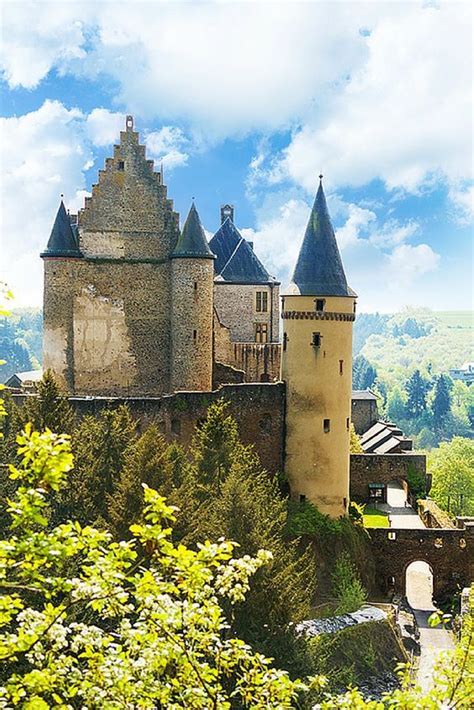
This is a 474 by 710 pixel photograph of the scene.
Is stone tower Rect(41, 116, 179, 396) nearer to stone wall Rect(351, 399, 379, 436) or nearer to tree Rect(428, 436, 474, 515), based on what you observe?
tree Rect(428, 436, 474, 515)

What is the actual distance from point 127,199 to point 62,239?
12.1 feet

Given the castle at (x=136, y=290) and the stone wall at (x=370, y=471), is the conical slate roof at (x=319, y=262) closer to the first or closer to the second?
the castle at (x=136, y=290)

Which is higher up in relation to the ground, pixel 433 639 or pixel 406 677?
pixel 406 677

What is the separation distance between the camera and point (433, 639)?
38.4 metres

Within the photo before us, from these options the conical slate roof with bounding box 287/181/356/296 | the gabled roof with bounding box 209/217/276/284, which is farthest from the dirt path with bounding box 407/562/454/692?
the gabled roof with bounding box 209/217/276/284

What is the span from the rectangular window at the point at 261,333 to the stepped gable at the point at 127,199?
31.9ft

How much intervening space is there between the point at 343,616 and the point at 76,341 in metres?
18.3

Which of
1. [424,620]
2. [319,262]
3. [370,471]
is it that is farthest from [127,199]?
[424,620]

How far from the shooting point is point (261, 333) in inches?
Result: 2040

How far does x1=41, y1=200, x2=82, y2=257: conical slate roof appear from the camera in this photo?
142 feet

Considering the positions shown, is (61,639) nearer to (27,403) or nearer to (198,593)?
(198,593)

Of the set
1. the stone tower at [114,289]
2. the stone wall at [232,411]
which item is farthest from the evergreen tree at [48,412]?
the stone tower at [114,289]

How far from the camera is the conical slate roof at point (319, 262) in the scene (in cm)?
3962

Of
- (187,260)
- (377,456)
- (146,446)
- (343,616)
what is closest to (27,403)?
(146,446)
